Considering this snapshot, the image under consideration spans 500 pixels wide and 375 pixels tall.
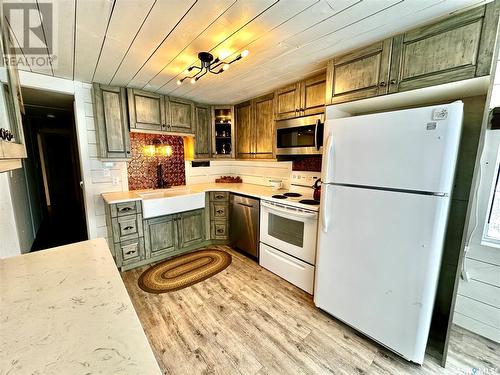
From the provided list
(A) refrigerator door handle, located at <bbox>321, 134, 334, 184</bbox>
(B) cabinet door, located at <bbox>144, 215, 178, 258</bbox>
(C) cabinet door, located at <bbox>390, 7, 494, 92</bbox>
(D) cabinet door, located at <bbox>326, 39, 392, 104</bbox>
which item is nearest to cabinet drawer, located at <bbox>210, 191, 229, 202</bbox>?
(B) cabinet door, located at <bbox>144, 215, 178, 258</bbox>

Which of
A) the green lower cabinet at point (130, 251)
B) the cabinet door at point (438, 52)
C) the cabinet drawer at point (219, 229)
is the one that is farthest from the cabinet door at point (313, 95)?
the green lower cabinet at point (130, 251)

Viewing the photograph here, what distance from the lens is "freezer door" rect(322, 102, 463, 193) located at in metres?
1.21

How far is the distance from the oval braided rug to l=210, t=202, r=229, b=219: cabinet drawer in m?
0.52

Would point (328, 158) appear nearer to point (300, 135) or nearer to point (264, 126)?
point (300, 135)

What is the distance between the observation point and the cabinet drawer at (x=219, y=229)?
322 centimetres

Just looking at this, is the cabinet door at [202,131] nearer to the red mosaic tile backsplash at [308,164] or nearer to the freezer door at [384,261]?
the red mosaic tile backsplash at [308,164]

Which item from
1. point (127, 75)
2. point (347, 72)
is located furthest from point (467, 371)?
point (127, 75)

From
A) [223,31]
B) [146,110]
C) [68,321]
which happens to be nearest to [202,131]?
[146,110]

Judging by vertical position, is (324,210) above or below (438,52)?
below

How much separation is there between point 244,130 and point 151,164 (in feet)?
5.06

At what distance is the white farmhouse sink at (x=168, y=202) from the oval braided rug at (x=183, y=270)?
0.67m

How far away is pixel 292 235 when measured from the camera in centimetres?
226

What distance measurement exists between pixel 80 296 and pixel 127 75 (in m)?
2.28

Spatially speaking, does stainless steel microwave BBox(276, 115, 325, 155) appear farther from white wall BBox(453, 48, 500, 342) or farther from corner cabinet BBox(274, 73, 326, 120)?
white wall BBox(453, 48, 500, 342)
